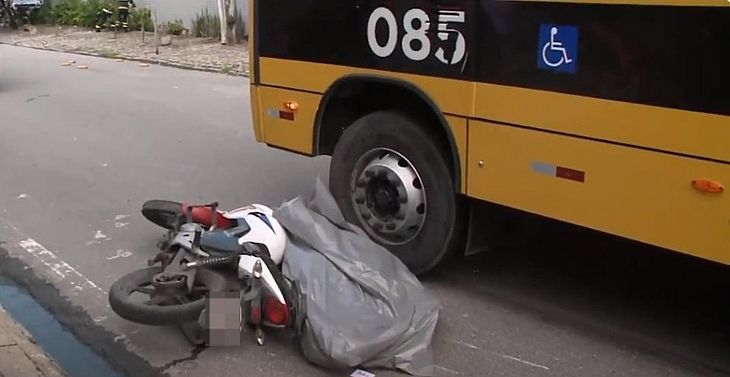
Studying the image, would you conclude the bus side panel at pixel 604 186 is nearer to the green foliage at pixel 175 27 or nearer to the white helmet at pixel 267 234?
the white helmet at pixel 267 234

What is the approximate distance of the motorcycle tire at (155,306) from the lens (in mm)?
4062

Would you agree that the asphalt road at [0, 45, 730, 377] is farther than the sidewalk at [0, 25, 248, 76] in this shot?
No

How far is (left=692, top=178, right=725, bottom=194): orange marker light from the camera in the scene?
355 cm

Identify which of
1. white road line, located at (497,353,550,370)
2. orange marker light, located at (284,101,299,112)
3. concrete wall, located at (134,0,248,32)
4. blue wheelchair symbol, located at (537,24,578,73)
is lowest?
white road line, located at (497,353,550,370)

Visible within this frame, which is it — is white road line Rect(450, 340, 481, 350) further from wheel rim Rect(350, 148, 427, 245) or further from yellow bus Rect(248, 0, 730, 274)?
wheel rim Rect(350, 148, 427, 245)

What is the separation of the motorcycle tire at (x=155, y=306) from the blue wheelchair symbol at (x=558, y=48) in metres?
1.81

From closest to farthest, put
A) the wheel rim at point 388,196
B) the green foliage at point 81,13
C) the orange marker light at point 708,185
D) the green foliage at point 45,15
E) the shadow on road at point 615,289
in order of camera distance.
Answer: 1. the orange marker light at point 708,185
2. the shadow on road at point 615,289
3. the wheel rim at point 388,196
4. the green foliage at point 81,13
5. the green foliage at point 45,15

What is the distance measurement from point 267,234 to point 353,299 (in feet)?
2.31

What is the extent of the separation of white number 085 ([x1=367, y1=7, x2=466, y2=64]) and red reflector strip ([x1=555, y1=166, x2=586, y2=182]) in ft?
2.46

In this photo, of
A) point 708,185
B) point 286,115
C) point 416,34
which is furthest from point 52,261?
point 708,185

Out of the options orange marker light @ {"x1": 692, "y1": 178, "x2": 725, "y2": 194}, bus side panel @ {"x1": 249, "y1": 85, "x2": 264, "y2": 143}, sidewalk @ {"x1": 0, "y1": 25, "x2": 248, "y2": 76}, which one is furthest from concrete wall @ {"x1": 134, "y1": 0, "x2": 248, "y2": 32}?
orange marker light @ {"x1": 692, "y1": 178, "x2": 725, "y2": 194}

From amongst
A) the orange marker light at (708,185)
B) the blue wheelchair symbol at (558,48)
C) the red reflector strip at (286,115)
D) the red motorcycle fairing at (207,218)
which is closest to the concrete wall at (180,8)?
the red reflector strip at (286,115)

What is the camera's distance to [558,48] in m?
4.02

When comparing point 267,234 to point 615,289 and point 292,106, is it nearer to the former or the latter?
point 292,106
